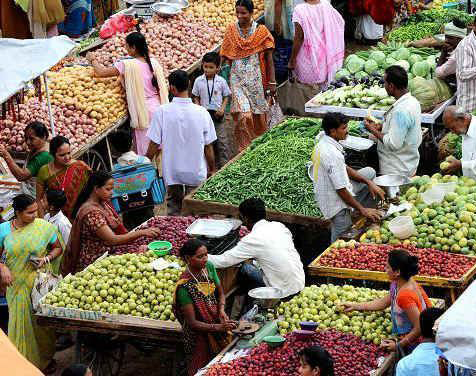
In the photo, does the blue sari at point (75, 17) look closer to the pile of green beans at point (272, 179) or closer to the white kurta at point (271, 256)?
the pile of green beans at point (272, 179)

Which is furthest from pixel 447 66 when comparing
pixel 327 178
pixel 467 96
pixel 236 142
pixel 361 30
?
pixel 361 30

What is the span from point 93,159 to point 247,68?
1.91m

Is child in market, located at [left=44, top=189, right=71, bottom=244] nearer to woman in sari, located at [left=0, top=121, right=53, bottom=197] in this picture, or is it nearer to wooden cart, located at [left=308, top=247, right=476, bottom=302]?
woman in sari, located at [left=0, top=121, right=53, bottom=197]

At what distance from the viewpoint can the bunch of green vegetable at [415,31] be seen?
44.1ft

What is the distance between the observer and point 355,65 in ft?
40.2

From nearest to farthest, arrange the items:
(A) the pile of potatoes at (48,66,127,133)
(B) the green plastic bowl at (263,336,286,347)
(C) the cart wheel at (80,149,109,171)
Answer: (B) the green plastic bowl at (263,336,286,347), (C) the cart wheel at (80,149,109,171), (A) the pile of potatoes at (48,66,127,133)

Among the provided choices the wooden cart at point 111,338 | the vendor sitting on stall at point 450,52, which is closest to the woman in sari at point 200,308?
the wooden cart at point 111,338

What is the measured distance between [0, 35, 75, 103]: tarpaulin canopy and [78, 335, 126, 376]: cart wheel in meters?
2.24

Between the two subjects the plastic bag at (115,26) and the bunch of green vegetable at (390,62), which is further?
the plastic bag at (115,26)

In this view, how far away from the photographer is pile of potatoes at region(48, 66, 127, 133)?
11469 mm

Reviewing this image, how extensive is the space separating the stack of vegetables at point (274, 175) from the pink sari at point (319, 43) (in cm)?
140

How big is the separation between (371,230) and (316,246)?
41.1 inches

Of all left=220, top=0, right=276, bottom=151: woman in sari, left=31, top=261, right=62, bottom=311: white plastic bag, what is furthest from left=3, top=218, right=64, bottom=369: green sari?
left=220, top=0, right=276, bottom=151: woman in sari

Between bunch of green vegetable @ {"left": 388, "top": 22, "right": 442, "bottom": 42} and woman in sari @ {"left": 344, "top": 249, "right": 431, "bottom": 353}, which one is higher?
woman in sari @ {"left": 344, "top": 249, "right": 431, "bottom": 353}
